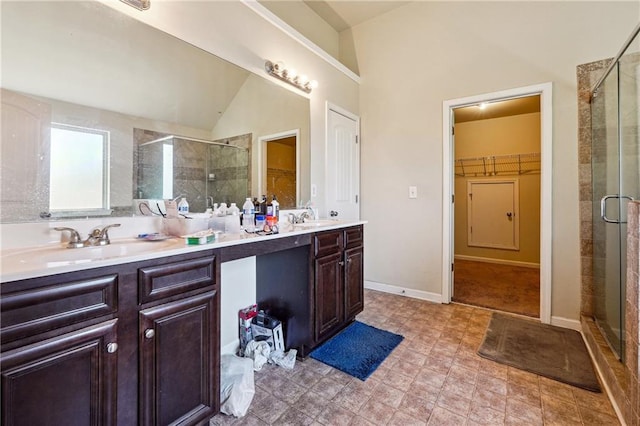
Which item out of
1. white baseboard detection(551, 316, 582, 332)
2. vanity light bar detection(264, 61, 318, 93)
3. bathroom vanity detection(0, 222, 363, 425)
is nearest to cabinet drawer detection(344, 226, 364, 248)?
bathroom vanity detection(0, 222, 363, 425)

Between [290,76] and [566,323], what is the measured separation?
10.4 ft

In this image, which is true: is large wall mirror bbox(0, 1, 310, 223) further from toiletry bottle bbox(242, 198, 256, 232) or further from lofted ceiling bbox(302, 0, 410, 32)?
lofted ceiling bbox(302, 0, 410, 32)

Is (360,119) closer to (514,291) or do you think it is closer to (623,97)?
(623,97)

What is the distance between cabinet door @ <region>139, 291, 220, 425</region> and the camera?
1.08 meters

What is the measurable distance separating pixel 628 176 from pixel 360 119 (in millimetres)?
2383

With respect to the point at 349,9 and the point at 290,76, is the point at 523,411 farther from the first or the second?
the point at 349,9

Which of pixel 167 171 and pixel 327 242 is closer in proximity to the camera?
pixel 167 171

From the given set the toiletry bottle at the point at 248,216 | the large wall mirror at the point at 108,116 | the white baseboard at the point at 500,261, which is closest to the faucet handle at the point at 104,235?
the large wall mirror at the point at 108,116

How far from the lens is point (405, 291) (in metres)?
3.17

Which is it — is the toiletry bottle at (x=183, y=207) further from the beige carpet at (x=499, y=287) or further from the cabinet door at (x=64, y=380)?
the beige carpet at (x=499, y=287)

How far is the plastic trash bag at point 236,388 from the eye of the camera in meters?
1.44

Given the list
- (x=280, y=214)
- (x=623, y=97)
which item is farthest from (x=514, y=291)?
(x=280, y=214)

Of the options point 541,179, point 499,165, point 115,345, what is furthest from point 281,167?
point 499,165

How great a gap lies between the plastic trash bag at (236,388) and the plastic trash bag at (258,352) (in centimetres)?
16
